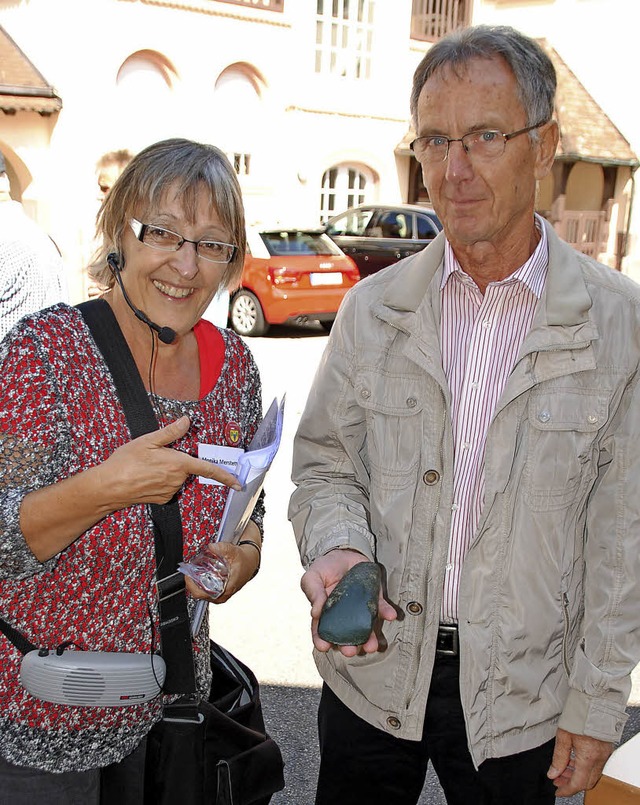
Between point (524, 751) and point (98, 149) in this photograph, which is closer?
point (524, 751)

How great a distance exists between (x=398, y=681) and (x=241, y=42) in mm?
18558

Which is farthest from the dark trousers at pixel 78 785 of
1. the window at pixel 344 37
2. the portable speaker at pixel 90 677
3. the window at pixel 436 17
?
the window at pixel 436 17

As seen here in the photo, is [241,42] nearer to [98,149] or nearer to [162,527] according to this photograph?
[98,149]

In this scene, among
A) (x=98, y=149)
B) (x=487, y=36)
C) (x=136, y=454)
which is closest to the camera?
(x=136, y=454)

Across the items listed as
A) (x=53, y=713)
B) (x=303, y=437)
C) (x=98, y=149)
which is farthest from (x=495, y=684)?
(x=98, y=149)

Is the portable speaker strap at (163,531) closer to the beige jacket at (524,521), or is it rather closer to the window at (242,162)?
the beige jacket at (524,521)

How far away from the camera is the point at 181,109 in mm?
18125

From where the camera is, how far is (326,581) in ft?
6.81

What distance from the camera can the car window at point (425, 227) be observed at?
14.3 metres

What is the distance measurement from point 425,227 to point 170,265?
12775 mm

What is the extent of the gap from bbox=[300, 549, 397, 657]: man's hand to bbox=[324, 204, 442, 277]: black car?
39.9 ft

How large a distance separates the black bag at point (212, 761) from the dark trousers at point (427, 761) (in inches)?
8.4

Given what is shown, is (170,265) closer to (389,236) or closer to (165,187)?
(165,187)

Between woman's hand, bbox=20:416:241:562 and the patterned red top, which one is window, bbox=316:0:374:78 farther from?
woman's hand, bbox=20:416:241:562
